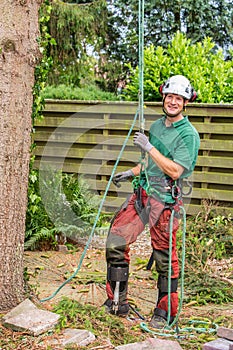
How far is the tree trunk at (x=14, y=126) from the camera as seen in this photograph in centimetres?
363

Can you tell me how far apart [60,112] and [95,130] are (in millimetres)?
507

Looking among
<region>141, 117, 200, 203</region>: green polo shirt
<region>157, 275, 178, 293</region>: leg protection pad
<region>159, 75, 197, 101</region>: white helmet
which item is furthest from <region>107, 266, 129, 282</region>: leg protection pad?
<region>159, 75, 197, 101</region>: white helmet

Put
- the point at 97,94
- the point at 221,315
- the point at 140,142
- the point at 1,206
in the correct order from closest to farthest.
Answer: the point at 1,206 → the point at 140,142 → the point at 221,315 → the point at 97,94

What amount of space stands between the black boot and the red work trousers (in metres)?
0.03

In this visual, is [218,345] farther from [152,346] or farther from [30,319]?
[30,319]

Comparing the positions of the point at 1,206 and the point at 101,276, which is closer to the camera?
the point at 1,206

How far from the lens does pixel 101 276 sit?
524cm

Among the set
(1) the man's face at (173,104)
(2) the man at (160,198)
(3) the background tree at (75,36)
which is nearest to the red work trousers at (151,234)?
(2) the man at (160,198)

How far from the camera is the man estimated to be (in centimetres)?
396

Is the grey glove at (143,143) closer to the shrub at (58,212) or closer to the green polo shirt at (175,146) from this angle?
the green polo shirt at (175,146)

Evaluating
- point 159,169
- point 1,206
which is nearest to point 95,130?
point 159,169

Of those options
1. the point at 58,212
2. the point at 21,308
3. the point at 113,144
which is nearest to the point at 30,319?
the point at 21,308

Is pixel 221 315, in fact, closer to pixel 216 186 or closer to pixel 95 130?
pixel 216 186

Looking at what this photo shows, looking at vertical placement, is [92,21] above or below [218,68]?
above
